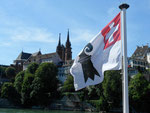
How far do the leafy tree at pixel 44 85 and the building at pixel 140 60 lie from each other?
31.7 metres

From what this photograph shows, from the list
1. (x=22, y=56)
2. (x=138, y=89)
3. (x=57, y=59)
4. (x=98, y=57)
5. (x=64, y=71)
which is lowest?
(x=138, y=89)

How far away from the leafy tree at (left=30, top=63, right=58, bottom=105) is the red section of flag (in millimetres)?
77645

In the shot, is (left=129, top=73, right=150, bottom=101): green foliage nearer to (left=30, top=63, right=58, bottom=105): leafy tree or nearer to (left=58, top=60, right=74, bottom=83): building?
(left=30, top=63, right=58, bottom=105): leafy tree

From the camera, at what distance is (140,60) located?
9350 centimetres

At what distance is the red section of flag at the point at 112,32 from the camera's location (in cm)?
1226

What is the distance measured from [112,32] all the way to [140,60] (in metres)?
84.7

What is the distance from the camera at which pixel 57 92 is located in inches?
3711

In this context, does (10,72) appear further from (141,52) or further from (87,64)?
(87,64)

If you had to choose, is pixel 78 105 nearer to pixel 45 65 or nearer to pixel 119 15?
pixel 45 65

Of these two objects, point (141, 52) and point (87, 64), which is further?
point (141, 52)

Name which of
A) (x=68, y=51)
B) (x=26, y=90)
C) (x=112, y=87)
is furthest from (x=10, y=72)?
(x=112, y=87)

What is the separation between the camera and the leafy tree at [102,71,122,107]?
6806 cm

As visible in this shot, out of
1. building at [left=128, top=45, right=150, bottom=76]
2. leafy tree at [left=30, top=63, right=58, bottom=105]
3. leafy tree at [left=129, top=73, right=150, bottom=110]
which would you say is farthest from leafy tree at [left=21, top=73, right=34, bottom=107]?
leafy tree at [left=129, top=73, right=150, bottom=110]

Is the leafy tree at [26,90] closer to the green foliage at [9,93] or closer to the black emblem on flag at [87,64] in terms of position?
the green foliage at [9,93]
